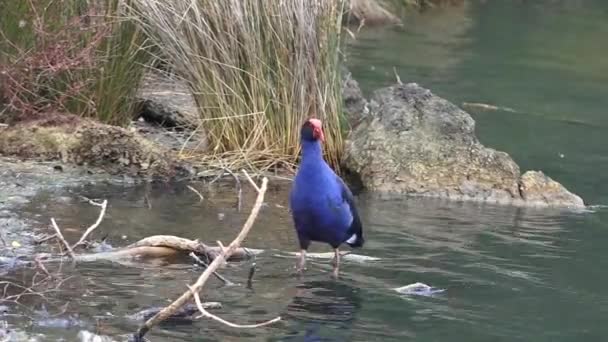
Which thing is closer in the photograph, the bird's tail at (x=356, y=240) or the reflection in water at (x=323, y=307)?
the reflection in water at (x=323, y=307)

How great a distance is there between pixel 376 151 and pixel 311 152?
10.7 ft

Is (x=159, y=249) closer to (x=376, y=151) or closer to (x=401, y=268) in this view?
(x=401, y=268)

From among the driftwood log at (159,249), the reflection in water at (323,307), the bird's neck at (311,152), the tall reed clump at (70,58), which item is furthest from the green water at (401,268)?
the tall reed clump at (70,58)

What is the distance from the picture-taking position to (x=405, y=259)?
27.4ft

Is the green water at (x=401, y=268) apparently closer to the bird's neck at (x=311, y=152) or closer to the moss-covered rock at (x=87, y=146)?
the moss-covered rock at (x=87, y=146)

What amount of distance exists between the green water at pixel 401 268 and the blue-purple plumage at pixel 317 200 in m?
0.30

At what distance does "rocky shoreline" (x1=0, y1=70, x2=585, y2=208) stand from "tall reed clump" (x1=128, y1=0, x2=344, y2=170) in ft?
1.64

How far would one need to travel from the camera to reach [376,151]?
423 inches

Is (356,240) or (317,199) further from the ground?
(317,199)

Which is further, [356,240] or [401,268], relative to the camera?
[401,268]

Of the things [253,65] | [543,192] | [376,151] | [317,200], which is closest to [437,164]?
[376,151]

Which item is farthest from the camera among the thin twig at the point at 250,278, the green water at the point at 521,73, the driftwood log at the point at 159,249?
the green water at the point at 521,73

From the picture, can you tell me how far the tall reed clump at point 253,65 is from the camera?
33.4ft

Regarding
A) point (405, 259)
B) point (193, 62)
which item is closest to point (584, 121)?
point (193, 62)
